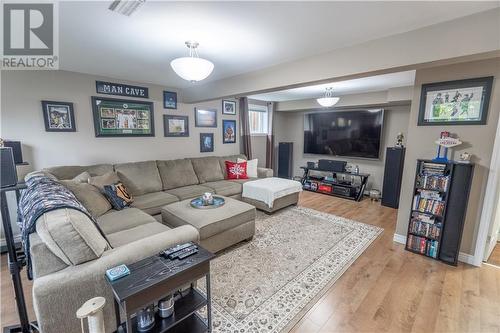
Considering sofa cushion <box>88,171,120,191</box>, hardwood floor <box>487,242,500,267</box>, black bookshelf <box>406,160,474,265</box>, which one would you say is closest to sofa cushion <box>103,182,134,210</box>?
→ sofa cushion <box>88,171,120,191</box>

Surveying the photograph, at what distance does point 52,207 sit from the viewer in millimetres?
1322

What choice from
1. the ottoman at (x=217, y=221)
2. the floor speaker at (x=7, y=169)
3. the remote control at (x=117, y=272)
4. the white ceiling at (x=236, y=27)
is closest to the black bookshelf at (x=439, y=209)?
the white ceiling at (x=236, y=27)

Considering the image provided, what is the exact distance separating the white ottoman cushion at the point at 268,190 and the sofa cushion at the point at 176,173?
39.7 inches

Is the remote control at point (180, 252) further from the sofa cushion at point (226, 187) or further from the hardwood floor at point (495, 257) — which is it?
the hardwood floor at point (495, 257)

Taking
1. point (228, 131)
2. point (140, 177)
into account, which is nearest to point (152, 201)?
point (140, 177)

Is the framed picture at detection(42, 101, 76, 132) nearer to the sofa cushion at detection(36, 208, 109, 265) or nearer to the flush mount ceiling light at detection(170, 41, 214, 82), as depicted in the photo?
the flush mount ceiling light at detection(170, 41, 214, 82)

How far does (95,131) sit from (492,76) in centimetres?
481

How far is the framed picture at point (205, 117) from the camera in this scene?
14.5ft

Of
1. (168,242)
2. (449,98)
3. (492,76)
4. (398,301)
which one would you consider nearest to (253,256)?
(168,242)

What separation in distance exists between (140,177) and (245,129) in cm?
269

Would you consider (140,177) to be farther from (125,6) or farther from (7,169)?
(125,6)

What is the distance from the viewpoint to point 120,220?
7.40 feet

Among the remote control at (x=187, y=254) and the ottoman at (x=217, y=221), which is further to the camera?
the ottoman at (x=217, y=221)

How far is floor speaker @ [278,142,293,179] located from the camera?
612 cm
